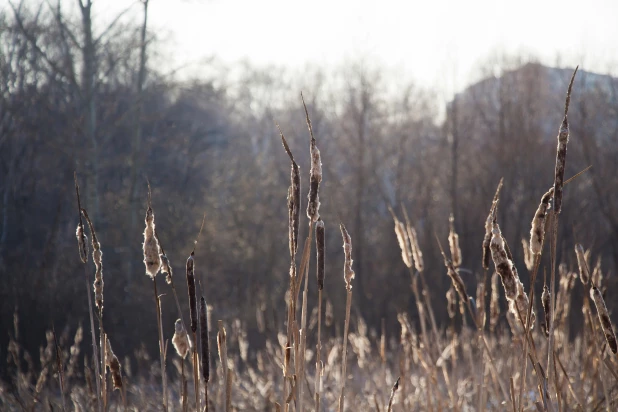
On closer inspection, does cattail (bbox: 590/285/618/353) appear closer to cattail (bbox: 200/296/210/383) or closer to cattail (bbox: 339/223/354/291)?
cattail (bbox: 339/223/354/291)

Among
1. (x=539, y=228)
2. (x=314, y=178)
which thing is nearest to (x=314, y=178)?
(x=314, y=178)

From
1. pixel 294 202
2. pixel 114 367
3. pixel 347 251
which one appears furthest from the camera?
pixel 114 367

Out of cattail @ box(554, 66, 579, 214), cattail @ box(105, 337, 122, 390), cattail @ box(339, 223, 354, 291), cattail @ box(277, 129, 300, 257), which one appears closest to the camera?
cattail @ box(554, 66, 579, 214)

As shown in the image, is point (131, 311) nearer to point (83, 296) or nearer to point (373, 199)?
point (83, 296)

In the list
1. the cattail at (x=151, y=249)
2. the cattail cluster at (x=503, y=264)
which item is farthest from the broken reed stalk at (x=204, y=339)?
the cattail cluster at (x=503, y=264)

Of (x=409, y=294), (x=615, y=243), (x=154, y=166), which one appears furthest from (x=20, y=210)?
(x=615, y=243)

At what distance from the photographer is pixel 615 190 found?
12.8 meters

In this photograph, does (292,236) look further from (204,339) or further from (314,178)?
(204,339)

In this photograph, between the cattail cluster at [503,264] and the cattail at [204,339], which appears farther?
the cattail at [204,339]

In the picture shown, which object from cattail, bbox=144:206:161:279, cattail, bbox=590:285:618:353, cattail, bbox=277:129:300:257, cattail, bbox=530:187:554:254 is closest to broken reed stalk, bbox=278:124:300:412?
cattail, bbox=277:129:300:257

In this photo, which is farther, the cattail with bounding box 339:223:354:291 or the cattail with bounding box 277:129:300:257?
the cattail with bounding box 339:223:354:291

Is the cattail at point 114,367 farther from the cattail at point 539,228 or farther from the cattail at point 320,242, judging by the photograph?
the cattail at point 539,228

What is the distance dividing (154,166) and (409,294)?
24.1 ft

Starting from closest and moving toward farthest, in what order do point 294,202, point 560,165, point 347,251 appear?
point 560,165, point 294,202, point 347,251
